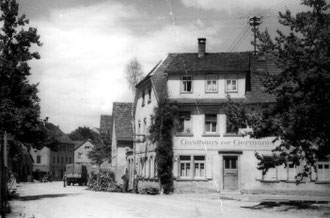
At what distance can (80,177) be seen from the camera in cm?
5931

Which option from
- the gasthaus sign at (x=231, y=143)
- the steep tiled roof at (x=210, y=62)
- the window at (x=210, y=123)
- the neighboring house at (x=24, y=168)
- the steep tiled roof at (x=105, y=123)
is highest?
the steep tiled roof at (x=210, y=62)

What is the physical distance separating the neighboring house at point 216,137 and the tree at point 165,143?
442 millimetres

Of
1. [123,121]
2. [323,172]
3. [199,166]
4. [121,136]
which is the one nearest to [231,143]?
[199,166]

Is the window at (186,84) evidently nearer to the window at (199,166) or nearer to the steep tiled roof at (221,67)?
the steep tiled roof at (221,67)

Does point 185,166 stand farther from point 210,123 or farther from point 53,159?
point 53,159

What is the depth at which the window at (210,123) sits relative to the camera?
113ft

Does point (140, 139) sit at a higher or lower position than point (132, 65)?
lower

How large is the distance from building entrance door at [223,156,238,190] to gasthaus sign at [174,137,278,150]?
893 mm

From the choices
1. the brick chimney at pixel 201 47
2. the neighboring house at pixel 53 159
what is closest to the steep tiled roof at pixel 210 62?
the brick chimney at pixel 201 47

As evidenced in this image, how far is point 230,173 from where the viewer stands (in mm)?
33938

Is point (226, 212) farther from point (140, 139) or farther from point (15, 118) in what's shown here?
point (140, 139)

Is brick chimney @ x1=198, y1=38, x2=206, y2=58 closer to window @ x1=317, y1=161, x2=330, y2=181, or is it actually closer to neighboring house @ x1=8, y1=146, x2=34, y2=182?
window @ x1=317, y1=161, x2=330, y2=181

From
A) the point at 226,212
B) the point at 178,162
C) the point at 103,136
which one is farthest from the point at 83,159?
the point at 226,212

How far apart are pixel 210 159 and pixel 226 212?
47.8 feet
